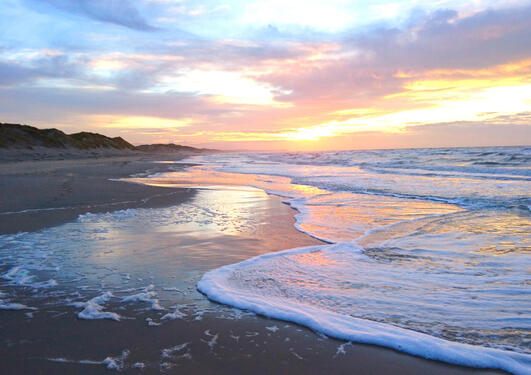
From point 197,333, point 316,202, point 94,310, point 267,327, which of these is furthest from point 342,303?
point 316,202

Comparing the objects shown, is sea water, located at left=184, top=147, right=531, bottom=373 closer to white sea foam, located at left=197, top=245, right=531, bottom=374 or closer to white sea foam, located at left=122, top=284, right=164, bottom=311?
white sea foam, located at left=197, top=245, right=531, bottom=374

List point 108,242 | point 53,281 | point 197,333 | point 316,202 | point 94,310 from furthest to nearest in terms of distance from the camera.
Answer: point 316,202, point 108,242, point 53,281, point 94,310, point 197,333

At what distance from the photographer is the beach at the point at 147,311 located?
3.05 m

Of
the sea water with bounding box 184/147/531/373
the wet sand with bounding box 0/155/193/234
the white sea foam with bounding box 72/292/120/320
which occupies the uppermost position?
the wet sand with bounding box 0/155/193/234

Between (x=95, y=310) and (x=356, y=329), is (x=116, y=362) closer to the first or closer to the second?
(x=95, y=310)

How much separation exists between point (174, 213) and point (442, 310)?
7248mm

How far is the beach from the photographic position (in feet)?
10.0

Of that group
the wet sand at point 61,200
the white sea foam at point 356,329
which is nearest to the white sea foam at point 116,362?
the white sea foam at point 356,329

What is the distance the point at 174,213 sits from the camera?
389 inches

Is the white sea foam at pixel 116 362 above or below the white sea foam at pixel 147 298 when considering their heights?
below

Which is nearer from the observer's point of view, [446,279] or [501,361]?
[501,361]

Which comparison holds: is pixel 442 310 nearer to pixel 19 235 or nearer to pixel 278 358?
pixel 278 358

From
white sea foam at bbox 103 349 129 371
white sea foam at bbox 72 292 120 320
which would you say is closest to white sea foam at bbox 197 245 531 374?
white sea foam at bbox 72 292 120 320

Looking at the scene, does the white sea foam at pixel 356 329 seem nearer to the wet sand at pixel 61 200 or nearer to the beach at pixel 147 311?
the beach at pixel 147 311
